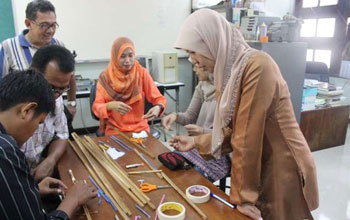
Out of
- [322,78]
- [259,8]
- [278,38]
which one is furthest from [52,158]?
[322,78]

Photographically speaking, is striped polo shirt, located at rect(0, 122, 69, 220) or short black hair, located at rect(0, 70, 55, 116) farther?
short black hair, located at rect(0, 70, 55, 116)

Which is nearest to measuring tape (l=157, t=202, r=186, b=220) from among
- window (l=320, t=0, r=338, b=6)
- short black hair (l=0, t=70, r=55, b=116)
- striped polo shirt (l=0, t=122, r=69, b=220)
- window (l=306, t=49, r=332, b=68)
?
striped polo shirt (l=0, t=122, r=69, b=220)

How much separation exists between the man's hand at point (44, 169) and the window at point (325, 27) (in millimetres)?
4596

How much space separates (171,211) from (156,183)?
0.24 metres

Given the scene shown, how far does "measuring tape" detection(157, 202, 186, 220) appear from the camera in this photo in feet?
3.29

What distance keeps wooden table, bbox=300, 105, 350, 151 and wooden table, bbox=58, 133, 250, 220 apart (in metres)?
2.48

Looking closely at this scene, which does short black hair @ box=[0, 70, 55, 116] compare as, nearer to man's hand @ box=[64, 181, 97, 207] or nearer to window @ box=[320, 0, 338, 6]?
man's hand @ box=[64, 181, 97, 207]

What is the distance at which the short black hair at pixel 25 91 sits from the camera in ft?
3.09

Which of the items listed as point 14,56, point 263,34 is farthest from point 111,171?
point 263,34

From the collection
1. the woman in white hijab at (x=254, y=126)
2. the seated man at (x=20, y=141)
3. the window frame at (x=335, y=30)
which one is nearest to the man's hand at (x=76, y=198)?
the seated man at (x=20, y=141)

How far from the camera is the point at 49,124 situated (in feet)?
5.63

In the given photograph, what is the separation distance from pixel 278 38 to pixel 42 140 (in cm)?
253

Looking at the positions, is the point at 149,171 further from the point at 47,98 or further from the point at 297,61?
the point at 297,61

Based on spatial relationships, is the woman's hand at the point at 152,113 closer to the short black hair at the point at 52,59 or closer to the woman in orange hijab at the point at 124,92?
the woman in orange hijab at the point at 124,92
